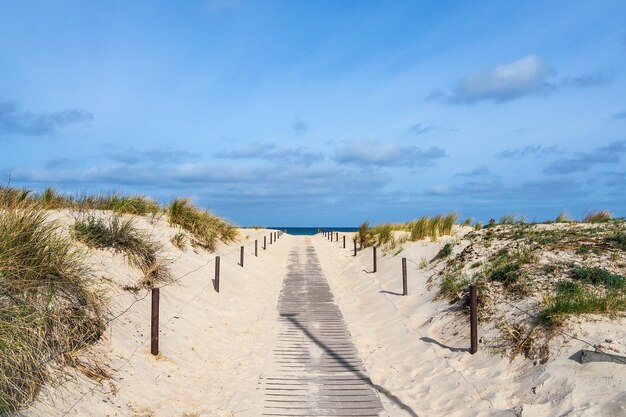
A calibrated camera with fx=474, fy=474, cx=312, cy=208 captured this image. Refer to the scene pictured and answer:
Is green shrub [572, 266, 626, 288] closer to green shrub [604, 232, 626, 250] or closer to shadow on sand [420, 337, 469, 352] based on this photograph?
green shrub [604, 232, 626, 250]

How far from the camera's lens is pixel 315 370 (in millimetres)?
7844

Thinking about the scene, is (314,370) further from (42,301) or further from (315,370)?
(42,301)

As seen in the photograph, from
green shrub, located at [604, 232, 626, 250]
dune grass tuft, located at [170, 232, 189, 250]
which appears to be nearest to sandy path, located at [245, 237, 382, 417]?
dune grass tuft, located at [170, 232, 189, 250]

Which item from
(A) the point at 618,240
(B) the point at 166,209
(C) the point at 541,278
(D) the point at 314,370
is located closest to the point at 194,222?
(B) the point at 166,209

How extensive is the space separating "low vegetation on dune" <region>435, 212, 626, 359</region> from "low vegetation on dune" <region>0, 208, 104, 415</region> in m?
6.34

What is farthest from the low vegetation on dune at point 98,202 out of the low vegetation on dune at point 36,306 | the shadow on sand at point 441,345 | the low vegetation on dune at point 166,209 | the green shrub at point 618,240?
the green shrub at point 618,240

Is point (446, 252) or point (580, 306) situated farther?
point (446, 252)

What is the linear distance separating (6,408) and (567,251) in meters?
10.5

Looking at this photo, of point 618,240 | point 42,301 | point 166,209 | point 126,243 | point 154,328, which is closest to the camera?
point 42,301

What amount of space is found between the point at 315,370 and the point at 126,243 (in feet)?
18.3

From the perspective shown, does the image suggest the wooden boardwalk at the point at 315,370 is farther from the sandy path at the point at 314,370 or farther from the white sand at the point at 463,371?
the white sand at the point at 463,371

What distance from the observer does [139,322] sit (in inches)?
330

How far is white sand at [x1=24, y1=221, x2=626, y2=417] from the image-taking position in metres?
5.65

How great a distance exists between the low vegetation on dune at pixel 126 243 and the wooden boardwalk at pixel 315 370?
123 inches
